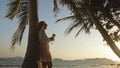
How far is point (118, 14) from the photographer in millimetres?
14266

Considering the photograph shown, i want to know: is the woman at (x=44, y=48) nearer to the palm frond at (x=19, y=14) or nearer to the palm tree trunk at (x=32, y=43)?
the palm tree trunk at (x=32, y=43)

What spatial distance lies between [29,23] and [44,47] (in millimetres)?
2288

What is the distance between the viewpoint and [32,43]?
11.5 m

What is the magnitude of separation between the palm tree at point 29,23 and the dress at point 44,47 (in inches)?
31.4

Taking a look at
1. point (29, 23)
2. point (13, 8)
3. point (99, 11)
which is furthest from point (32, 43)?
point (99, 11)

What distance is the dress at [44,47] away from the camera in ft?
32.5

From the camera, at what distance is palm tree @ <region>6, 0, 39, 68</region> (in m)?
11.2

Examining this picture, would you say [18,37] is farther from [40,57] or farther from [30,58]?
[40,57]

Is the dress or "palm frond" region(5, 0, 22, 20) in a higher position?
"palm frond" region(5, 0, 22, 20)

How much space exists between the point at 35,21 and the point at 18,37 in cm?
170

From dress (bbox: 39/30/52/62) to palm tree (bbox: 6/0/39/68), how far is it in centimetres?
80

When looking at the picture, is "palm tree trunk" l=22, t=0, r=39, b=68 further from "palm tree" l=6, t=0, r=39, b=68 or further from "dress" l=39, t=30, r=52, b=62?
"dress" l=39, t=30, r=52, b=62

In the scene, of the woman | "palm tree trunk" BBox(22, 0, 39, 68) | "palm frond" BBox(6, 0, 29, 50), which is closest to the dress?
the woman

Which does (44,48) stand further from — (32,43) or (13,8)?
(13,8)
